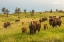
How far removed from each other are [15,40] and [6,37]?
251 centimetres

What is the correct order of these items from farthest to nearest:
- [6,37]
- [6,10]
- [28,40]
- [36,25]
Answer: [6,10], [36,25], [6,37], [28,40]

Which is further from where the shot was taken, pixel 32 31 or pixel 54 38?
pixel 32 31

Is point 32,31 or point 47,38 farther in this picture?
point 32,31

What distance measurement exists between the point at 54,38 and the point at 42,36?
2.14m

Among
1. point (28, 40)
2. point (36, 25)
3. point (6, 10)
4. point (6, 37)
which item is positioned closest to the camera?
point (28, 40)

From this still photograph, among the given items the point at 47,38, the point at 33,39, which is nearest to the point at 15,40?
the point at 33,39

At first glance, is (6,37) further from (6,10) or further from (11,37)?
(6,10)

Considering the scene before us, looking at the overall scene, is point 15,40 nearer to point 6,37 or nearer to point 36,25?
point 6,37

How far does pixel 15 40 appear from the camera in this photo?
28.9 metres

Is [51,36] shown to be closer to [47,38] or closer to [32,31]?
[47,38]

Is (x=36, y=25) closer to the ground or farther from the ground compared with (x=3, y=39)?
farther from the ground

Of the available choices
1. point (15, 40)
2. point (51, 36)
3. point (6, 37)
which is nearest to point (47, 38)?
point (51, 36)

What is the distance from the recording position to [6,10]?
137750 millimetres

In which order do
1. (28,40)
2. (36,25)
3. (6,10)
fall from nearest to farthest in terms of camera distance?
(28,40)
(36,25)
(6,10)
